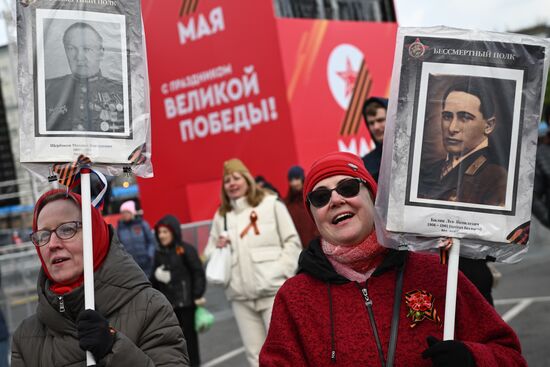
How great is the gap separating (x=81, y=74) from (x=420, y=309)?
153 cm

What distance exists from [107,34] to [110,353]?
3.94 ft

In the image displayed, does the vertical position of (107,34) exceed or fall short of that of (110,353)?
it exceeds it

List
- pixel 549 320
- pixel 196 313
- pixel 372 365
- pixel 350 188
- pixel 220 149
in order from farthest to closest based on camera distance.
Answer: pixel 220 149
pixel 549 320
pixel 196 313
pixel 350 188
pixel 372 365

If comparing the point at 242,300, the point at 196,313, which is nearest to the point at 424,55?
the point at 242,300

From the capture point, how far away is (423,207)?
9.18 ft

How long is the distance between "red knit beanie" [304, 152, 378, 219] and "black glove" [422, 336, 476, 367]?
0.68m

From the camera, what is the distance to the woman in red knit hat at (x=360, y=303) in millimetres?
2768

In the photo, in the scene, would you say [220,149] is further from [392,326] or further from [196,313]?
[392,326]

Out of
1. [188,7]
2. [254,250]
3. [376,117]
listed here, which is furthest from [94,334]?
[188,7]

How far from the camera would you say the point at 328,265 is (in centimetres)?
292

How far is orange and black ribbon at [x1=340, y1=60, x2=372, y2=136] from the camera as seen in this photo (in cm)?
1655

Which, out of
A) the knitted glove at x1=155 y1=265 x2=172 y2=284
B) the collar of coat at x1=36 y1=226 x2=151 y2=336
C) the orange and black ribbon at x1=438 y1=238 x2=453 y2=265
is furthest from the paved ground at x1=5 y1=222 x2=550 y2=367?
the collar of coat at x1=36 y1=226 x2=151 y2=336

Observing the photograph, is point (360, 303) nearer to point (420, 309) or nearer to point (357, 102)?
point (420, 309)

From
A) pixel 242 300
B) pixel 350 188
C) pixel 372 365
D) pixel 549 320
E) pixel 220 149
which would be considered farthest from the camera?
pixel 220 149
